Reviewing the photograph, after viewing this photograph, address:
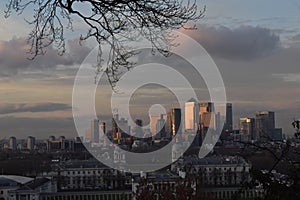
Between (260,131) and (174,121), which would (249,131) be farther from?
(174,121)

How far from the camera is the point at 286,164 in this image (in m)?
3.98

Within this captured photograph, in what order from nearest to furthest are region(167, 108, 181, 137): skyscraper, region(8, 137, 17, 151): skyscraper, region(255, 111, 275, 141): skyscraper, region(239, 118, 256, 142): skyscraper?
region(255, 111, 275, 141): skyscraper → region(239, 118, 256, 142): skyscraper → region(167, 108, 181, 137): skyscraper → region(8, 137, 17, 151): skyscraper

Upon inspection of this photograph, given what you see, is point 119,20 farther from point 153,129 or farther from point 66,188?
point 66,188

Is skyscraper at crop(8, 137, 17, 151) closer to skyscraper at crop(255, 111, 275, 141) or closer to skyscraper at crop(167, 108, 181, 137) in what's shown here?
skyscraper at crop(167, 108, 181, 137)

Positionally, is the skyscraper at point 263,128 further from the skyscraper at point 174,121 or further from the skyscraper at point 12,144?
the skyscraper at point 12,144

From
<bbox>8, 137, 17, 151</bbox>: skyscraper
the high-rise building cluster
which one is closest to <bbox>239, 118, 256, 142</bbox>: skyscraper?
the high-rise building cluster

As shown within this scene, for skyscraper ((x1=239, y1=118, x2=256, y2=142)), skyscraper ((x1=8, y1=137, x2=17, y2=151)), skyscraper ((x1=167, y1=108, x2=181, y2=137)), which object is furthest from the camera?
skyscraper ((x1=8, y1=137, x2=17, y2=151))

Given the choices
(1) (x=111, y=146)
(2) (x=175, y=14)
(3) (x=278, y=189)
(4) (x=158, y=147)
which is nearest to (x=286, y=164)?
(3) (x=278, y=189)

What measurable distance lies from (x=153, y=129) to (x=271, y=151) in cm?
2613

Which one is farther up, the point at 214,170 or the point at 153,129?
the point at 153,129

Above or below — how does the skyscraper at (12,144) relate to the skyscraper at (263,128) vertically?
below

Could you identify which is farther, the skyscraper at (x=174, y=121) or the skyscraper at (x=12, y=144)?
the skyscraper at (x=12, y=144)

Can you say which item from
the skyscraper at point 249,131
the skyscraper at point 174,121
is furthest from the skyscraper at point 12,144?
the skyscraper at point 249,131

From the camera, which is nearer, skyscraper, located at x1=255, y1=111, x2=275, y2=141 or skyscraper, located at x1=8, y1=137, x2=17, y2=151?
skyscraper, located at x1=255, y1=111, x2=275, y2=141
